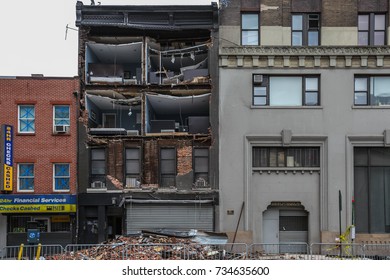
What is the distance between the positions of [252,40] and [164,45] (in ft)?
18.3

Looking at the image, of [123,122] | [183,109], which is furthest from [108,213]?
[183,109]

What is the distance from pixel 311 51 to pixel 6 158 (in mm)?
18161

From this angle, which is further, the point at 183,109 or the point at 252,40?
the point at 183,109

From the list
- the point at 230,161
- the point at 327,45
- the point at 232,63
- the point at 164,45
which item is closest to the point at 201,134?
the point at 230,161

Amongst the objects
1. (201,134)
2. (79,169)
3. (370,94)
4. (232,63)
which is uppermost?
(232,63)

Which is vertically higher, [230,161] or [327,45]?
[327,45]

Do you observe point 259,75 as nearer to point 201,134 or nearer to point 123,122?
point 201,134

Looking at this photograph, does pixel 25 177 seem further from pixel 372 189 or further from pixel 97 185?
pixel 372 189

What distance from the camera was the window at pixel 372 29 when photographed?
27078 mm

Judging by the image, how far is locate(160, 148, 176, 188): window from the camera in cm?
2706

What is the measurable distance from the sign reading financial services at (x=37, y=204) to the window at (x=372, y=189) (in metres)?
16.3

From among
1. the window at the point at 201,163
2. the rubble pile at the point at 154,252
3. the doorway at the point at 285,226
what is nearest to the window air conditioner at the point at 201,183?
the window at the point at 201,163

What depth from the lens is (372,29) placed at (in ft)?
88.8

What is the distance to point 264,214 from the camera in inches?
1051
